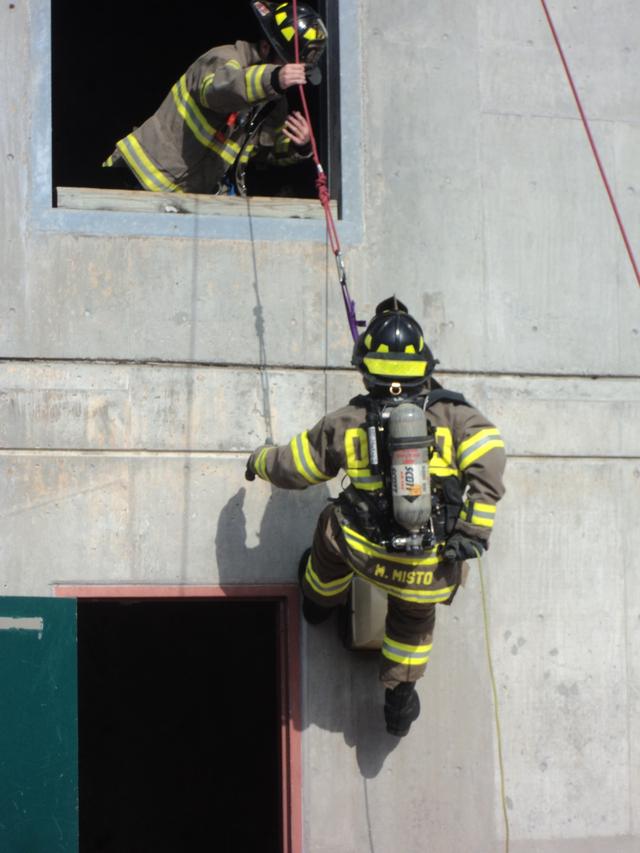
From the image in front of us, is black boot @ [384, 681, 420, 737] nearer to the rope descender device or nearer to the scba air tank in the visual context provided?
the scba air tank

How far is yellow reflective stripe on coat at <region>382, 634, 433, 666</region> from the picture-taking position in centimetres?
593

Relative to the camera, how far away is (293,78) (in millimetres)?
6422

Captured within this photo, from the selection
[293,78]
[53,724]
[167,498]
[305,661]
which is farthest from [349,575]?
[293,78]

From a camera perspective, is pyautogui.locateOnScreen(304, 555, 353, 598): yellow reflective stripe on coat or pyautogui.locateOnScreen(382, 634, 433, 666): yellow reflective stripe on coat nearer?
pyautogui.locateOnScreen(382, 634, 433, 666): yellow reflective stripe on coat

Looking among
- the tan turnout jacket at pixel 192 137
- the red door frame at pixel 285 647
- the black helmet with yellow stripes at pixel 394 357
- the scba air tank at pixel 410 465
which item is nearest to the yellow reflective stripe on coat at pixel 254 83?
the tan turnout jacket at pixel 192 137

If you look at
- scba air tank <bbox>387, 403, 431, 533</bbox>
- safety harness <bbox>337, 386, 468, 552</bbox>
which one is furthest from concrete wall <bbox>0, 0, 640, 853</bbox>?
scba air tank <bbox>387, 403, 431, 533</bbox>

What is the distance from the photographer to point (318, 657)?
6.41 meters

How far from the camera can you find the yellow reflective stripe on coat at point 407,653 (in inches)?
233

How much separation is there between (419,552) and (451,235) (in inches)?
76.8

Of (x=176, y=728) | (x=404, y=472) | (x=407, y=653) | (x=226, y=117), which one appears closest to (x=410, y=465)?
(x=404, y=472)

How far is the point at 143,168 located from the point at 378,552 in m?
2.66

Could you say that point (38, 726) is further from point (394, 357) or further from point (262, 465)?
point (394, 357)

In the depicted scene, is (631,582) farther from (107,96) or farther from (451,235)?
(107,96)

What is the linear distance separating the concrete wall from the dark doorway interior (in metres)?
3.45
